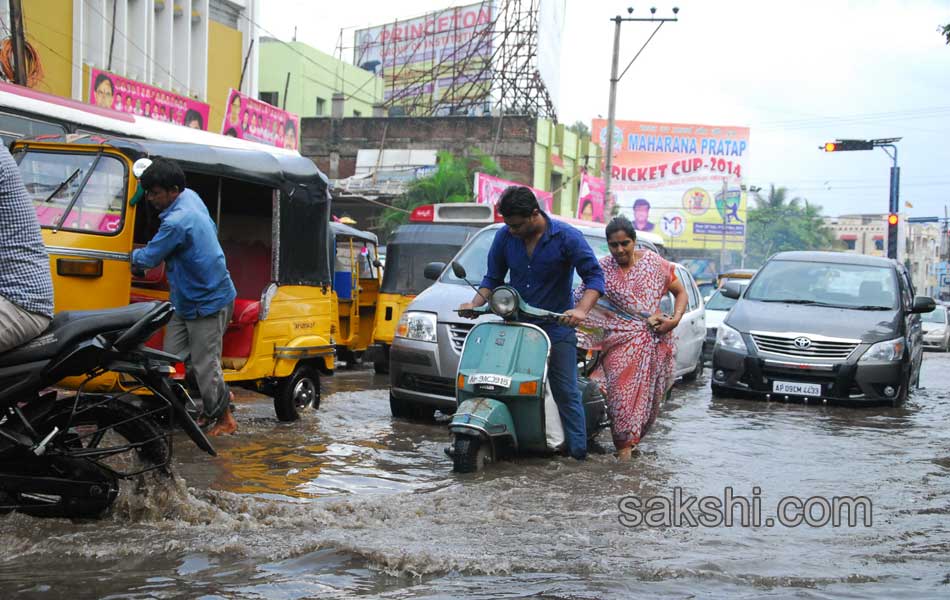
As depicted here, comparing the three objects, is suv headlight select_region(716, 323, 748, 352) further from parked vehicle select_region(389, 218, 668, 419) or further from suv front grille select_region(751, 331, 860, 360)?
parked vehicle select_region(389, 218, 668, 419)

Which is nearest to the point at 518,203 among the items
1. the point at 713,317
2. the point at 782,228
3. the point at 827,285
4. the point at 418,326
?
the point at 418,326

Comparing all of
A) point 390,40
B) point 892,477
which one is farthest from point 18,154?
point 390,40

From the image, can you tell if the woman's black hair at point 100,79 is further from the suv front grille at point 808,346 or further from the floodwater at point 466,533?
the floodwater at point 466,533

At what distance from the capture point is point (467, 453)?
6.57 m

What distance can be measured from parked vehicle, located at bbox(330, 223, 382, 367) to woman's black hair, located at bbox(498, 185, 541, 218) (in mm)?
7307

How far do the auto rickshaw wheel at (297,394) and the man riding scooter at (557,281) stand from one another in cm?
253

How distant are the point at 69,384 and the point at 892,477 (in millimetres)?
5381

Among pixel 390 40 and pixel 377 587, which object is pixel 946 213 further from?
pixel 377 587

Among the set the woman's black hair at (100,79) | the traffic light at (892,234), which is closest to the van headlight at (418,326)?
the woman's black hair at (100,79)

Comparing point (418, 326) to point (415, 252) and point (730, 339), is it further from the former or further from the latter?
point (415, 252)

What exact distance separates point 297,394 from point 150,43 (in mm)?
19806

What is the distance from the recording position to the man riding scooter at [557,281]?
6750mm

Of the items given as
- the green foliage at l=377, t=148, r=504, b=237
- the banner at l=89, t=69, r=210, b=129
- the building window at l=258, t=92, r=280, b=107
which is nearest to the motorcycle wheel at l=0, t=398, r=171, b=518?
the banner at l=89, t=69, r=210, b=129

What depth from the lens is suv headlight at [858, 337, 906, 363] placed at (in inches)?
452
